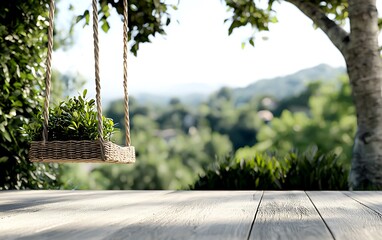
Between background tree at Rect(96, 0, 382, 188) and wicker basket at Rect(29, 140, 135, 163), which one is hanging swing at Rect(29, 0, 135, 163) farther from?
background tree at Rect(96, 0, 382, 188)

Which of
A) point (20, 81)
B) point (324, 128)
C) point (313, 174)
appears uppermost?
point (20, 81)

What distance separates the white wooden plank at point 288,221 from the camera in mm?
1791

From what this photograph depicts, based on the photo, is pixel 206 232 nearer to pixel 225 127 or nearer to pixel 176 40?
pixel 225 127

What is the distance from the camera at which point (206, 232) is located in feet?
6.01

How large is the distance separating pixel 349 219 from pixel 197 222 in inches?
22.7

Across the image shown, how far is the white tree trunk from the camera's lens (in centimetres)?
518

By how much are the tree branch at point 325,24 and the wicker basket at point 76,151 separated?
3.09 meters

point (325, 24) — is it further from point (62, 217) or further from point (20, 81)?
point (62, 217)

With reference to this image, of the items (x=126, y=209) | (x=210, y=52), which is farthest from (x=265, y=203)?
(x=210, y=52)

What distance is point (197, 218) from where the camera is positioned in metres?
2.20

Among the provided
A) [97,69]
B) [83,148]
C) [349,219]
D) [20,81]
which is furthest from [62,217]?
[20,81]

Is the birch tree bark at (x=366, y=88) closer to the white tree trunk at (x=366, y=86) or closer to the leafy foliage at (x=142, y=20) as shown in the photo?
the white tree trunk at (x=366, y=86)

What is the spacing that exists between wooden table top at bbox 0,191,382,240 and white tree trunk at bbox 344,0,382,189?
6.93ft

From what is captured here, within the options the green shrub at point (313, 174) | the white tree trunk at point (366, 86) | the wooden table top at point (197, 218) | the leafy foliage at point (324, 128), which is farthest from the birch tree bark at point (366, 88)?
the leafy foliage at point (324, 128)
